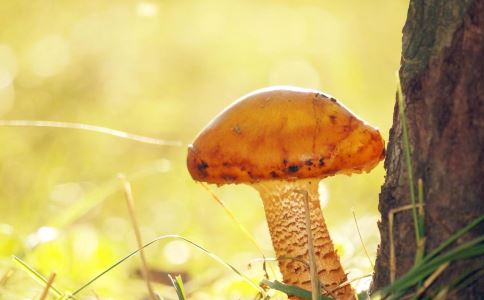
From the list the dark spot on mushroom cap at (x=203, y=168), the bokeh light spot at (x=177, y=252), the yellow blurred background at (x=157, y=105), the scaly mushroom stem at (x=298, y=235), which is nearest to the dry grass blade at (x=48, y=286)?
the dark spot on mushroom cap at (x=203, y=168)

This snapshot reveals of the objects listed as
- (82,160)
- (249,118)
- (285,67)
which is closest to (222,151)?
(249,118)

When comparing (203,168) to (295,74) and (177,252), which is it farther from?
(295,74)

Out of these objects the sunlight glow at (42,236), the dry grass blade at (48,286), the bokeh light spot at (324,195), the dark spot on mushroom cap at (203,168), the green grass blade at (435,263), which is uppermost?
the bokeh light spot at (324,195)

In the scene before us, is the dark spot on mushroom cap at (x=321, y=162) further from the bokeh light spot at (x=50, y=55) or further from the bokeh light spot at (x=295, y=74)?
the bokeh light spot at (x=50, y=55)

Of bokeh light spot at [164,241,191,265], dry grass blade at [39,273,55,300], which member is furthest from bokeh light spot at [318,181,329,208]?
dry grass blade at [39,273,55,300]

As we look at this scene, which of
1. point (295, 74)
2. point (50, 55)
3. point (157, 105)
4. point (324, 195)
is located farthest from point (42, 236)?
point (295, 74)

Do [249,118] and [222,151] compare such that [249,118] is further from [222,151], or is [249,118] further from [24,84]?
[24,84]
